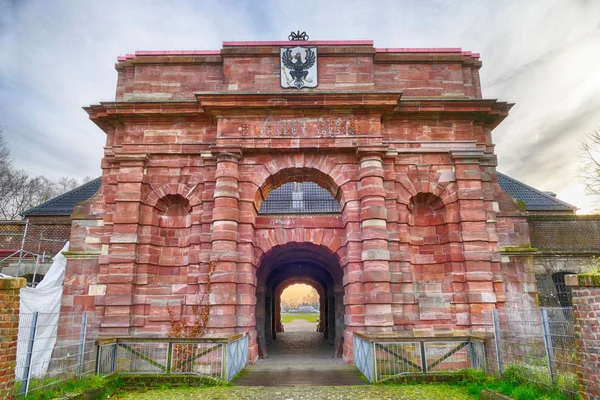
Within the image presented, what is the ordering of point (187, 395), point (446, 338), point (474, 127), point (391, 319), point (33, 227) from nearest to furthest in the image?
1. point (187, 395)
2. point (446, 338)
3. point (391, 319)
4. point (474, 127)
5. point (33, 227)

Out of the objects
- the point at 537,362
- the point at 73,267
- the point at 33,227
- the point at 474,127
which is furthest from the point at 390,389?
the point at 33,227

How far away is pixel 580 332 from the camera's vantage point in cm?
562

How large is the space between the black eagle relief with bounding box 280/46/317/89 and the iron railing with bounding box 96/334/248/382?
7.82 m

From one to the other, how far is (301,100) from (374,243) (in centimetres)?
487

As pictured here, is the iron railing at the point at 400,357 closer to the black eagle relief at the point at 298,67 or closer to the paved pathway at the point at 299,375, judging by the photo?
the paved pathway at the point at 299,375

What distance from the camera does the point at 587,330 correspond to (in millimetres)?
5492

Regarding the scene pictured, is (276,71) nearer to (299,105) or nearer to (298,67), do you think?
(298,67)

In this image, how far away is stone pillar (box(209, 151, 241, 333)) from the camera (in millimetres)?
11031

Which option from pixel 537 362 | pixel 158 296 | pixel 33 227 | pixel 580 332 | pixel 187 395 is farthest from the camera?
pixel 33 227

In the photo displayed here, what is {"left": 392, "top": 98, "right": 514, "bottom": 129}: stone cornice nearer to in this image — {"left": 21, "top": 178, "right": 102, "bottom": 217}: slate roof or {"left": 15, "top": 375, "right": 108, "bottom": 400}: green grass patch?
{"left": 15, "top": 375, "right": 108, "bottom": 400}: green grass patch

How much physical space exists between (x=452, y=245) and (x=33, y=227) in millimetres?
15865

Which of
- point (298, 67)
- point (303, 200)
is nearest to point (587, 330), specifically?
point (298, 67)

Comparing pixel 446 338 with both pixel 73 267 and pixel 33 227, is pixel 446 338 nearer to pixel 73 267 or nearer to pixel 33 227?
pixel 73 267

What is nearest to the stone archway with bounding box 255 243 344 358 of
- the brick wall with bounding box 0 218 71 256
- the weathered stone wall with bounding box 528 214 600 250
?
the weathered stone wall with bounding box 528 214 600 250
